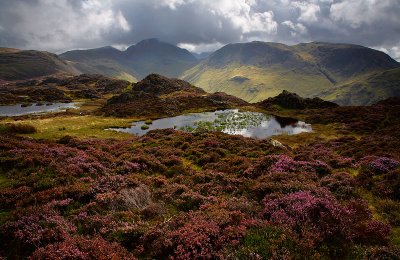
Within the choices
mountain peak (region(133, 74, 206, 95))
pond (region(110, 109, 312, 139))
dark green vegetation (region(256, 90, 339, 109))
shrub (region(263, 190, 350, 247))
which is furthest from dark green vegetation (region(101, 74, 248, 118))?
shrub (region(263, 190, 350, 247))

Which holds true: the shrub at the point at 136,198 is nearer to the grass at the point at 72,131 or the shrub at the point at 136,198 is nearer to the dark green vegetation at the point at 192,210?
the dark green vegetation at the point at 192,210

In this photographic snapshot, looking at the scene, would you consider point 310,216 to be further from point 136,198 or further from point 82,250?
point 82,250

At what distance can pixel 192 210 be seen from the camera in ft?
42.3

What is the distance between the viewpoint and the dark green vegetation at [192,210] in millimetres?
9625

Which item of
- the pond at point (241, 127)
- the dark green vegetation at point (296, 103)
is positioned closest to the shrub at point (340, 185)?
the pond at point (241, 127)

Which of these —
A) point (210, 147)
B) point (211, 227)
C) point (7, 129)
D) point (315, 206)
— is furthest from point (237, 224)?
point (7, 129)

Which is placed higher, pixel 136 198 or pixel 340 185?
pixel 340 185

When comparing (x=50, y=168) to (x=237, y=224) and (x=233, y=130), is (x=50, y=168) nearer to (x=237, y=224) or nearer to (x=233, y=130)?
(x=237, y=224)

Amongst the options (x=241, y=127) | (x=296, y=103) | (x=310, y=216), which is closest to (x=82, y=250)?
(x=310, y=216)

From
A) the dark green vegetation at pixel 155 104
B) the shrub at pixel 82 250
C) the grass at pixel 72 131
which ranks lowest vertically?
the shrub at pixel 82 250

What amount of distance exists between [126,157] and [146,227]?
14032mm

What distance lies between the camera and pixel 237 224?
11.2 m

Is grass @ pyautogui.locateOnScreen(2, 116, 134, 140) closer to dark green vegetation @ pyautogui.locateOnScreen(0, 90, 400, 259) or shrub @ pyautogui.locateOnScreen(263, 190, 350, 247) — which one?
dark green vegetation @ pyautogui.locateOnScreen(0, 90, 400, 259)

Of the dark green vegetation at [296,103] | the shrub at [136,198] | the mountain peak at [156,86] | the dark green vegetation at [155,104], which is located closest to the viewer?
the shrub at [136,198]
